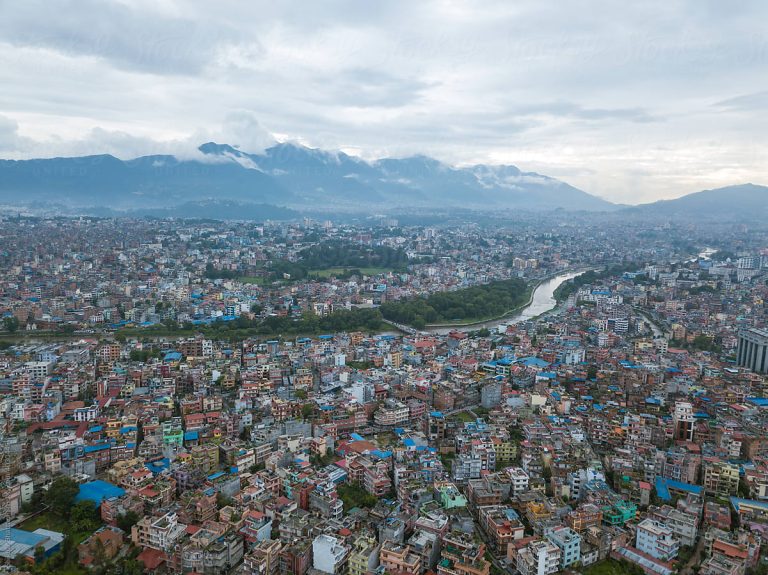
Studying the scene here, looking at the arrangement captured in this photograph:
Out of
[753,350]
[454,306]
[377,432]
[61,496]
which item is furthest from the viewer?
[454,306]

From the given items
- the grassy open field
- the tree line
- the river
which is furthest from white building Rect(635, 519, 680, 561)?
the grassy open field

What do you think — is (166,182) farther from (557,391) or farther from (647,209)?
(557,391)

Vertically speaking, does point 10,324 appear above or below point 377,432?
above

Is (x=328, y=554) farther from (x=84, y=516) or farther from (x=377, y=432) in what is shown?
(x=377, y=432)

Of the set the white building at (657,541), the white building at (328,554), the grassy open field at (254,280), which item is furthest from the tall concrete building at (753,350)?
the grassy open field at (254,280)

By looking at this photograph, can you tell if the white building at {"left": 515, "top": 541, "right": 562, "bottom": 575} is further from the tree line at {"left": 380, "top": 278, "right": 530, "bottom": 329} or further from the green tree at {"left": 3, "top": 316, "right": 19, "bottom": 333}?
the green tree at {"left": 3, "top": 316, "right": 19, "bottom": 333}

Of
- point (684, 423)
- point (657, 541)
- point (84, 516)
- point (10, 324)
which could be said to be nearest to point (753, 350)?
point (684, 423)
